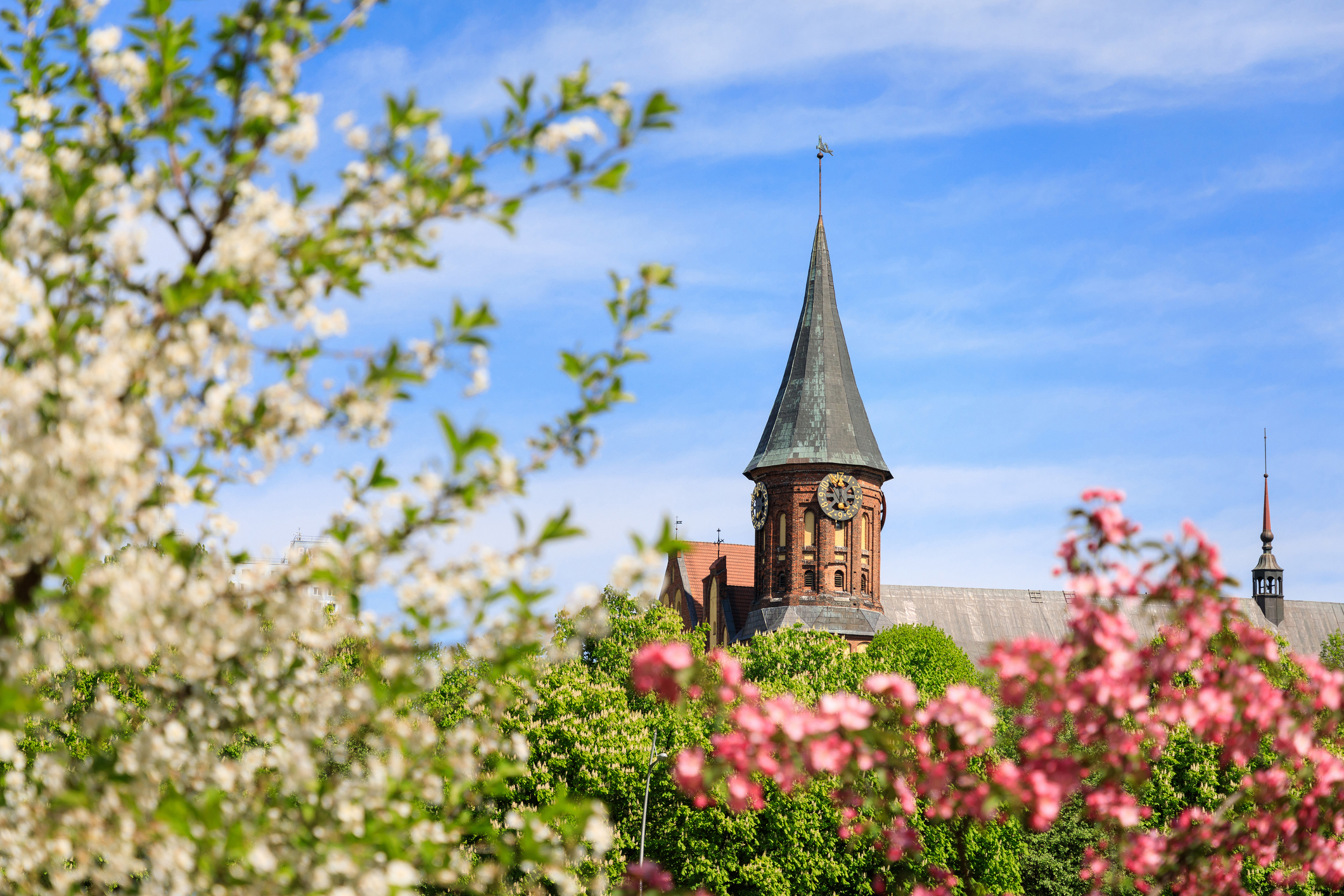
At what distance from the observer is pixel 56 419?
4578 mm

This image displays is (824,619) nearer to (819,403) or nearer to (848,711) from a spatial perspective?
(819,403)

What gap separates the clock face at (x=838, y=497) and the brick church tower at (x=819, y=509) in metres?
0.04

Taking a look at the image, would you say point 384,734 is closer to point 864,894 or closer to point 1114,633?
point 1114,633

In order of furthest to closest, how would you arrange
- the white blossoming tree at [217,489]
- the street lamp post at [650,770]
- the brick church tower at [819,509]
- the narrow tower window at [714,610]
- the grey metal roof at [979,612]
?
the grey metal roof at [979,612] < the narrow tower window at [714,610] < the brick church tower at [819,509] < the street lamp post at [650,770] < the white blossoming tree at [217,489]

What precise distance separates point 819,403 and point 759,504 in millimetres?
7120

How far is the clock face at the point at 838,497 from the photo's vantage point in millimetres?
72188

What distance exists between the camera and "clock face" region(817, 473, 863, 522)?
72.2 metres

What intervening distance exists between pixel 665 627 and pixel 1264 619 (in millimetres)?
60100

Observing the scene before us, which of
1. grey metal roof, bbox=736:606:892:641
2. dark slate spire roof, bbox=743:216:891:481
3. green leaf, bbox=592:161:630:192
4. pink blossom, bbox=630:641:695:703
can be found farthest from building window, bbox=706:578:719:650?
green leaf, bbox=592:161:630:192

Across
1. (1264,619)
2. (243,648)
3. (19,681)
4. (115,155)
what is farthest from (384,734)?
(1264,619)

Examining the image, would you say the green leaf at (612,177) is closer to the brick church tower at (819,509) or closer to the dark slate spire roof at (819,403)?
the brick church tower at (819,509)

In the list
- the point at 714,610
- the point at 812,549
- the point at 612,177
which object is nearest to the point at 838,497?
the point at 812,549

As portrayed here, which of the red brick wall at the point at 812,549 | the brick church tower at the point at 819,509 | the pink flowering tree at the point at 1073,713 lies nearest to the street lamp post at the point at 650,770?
the pink flowering tree at the point at 1073,713

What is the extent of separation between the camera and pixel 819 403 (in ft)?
245
